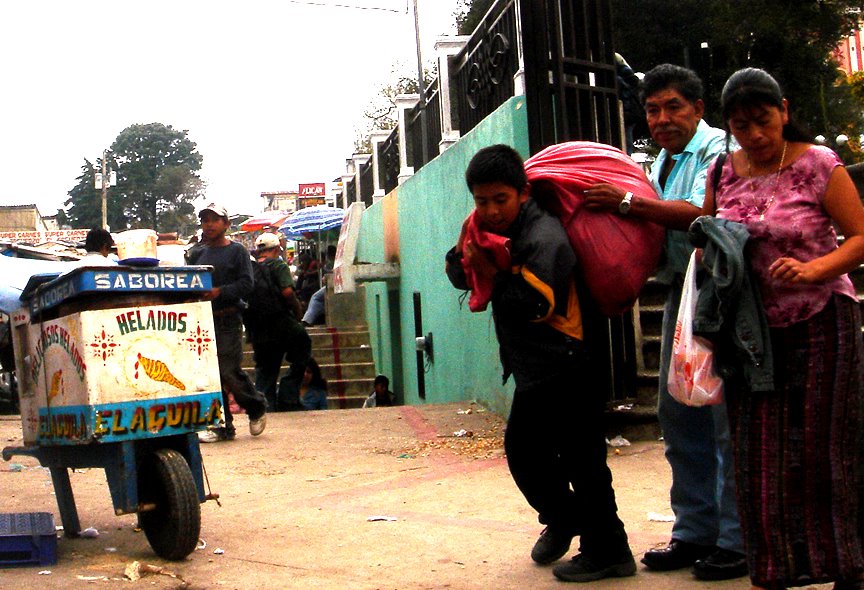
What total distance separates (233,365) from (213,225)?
1.12 meters

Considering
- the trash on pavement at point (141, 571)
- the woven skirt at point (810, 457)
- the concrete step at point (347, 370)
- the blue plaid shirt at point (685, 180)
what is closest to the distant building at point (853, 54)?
the concrete step at point (347, 370)

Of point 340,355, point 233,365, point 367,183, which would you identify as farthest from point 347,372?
point 233,365

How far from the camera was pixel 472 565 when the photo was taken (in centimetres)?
493

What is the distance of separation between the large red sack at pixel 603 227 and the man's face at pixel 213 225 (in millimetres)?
5217

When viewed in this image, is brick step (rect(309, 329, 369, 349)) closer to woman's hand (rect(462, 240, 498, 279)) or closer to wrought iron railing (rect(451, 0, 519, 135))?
wrought iron railing (rect(451, 0, 519, 135))

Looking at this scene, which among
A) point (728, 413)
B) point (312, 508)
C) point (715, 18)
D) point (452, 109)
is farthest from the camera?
point (715, 18)

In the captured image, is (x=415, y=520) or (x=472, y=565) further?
(x=415, y=520)

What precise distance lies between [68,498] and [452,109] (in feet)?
23.3

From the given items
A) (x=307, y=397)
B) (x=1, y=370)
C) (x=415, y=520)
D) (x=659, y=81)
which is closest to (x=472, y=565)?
(x=415, y=520)

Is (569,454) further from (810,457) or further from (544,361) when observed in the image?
(810,457)

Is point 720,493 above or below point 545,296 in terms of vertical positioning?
below

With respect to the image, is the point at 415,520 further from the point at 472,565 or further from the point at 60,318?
the point at 60,318

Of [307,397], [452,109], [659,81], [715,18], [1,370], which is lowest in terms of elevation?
[307,397]

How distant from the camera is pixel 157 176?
112m
